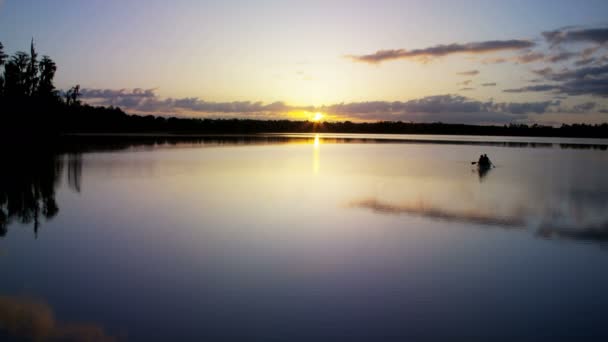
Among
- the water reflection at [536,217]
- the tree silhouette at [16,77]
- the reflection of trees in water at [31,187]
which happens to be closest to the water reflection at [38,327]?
the reflection of trees in water at [31,187]

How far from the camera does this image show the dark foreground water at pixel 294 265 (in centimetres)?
520

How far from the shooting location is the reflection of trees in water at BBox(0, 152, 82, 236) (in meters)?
10.6

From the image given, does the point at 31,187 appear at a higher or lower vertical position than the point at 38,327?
higher

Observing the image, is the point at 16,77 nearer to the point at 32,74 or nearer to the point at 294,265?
the point at 32,74

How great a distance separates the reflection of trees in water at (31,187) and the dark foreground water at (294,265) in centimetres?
9

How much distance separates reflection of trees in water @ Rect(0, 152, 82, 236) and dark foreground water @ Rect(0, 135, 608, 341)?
0.31 ft

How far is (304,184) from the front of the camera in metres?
18.5

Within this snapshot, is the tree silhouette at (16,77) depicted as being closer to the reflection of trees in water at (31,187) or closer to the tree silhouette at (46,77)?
the tree silhouette at (46,77)

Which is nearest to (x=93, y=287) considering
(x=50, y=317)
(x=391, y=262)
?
(x=50, y=317)

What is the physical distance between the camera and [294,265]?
7.49m

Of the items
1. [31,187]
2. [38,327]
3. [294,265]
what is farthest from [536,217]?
[31,187]

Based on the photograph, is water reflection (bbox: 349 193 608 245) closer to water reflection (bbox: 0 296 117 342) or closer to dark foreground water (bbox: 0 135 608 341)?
dark foreground water (bbox: 0 135 608 341)

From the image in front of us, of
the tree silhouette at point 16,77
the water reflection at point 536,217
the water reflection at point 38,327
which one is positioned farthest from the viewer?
the tree silhouette at point 16,77

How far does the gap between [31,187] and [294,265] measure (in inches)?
419
